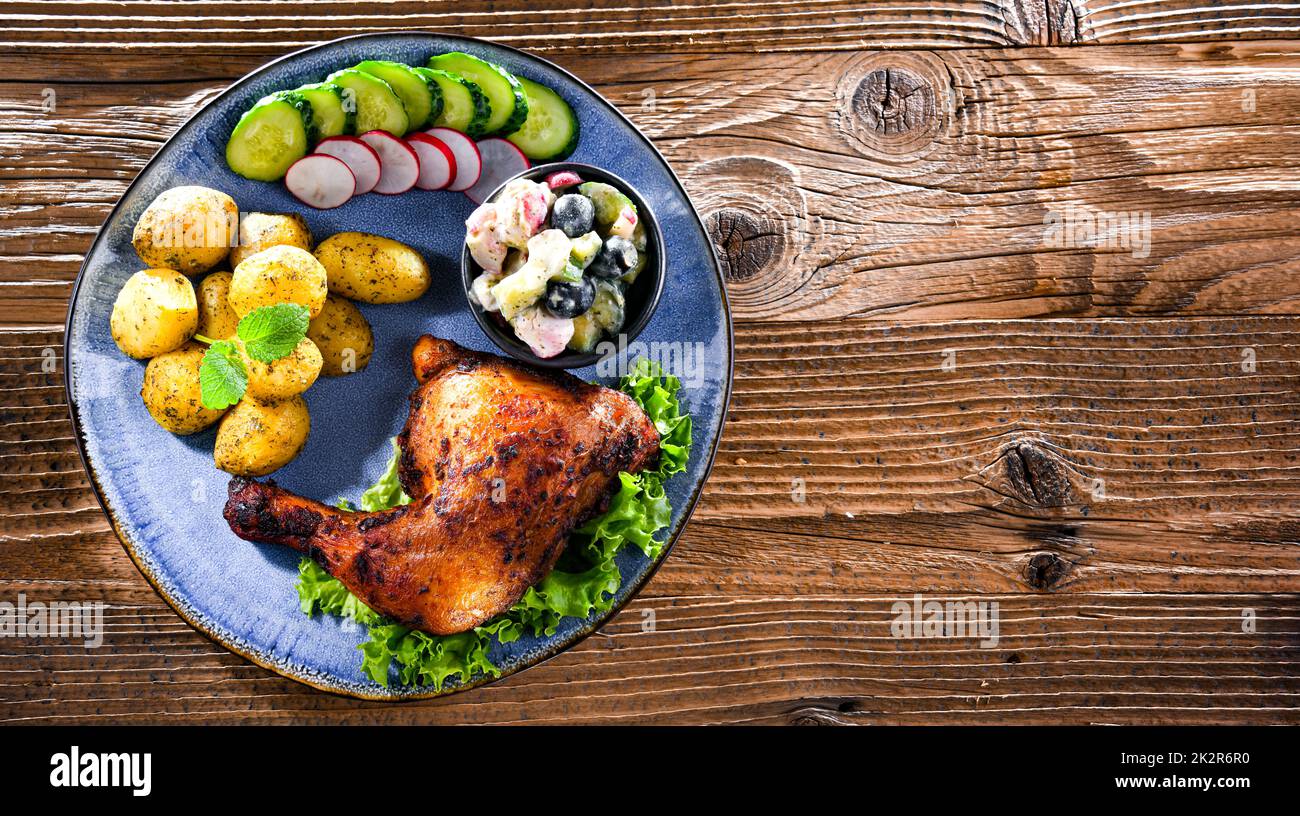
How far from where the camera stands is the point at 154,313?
219cm

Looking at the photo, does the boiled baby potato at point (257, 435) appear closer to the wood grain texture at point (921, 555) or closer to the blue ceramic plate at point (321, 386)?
the blue ceramic plate at point (321, 386)

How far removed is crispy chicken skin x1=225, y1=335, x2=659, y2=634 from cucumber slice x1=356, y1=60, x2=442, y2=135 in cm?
71

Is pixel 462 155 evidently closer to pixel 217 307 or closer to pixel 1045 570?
pixel 217 307

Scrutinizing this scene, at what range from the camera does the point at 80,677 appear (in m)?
2.61

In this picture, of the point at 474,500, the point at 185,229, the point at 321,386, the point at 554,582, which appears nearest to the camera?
the point at 474,500

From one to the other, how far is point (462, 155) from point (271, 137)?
1.71 ft

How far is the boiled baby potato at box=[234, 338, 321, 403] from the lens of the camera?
7.04 ft

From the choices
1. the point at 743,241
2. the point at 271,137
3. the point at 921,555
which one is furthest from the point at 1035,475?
the point at 271,137

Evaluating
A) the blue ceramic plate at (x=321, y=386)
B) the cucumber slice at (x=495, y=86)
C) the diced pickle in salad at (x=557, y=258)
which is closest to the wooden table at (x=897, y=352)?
the blue ceramic plate at (x=321, y=386)

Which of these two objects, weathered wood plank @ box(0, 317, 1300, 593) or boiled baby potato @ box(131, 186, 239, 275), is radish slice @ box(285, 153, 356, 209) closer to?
boiled baby potato @ box(131, 186, 239, 275)

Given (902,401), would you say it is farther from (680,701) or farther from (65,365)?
(65,365)

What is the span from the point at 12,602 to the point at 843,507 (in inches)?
106

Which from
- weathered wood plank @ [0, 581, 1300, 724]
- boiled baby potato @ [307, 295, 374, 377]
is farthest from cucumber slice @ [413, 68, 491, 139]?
weathered wood plank @ [0, 581, 1300, 724]

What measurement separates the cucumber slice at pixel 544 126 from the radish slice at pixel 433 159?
0.20 m
